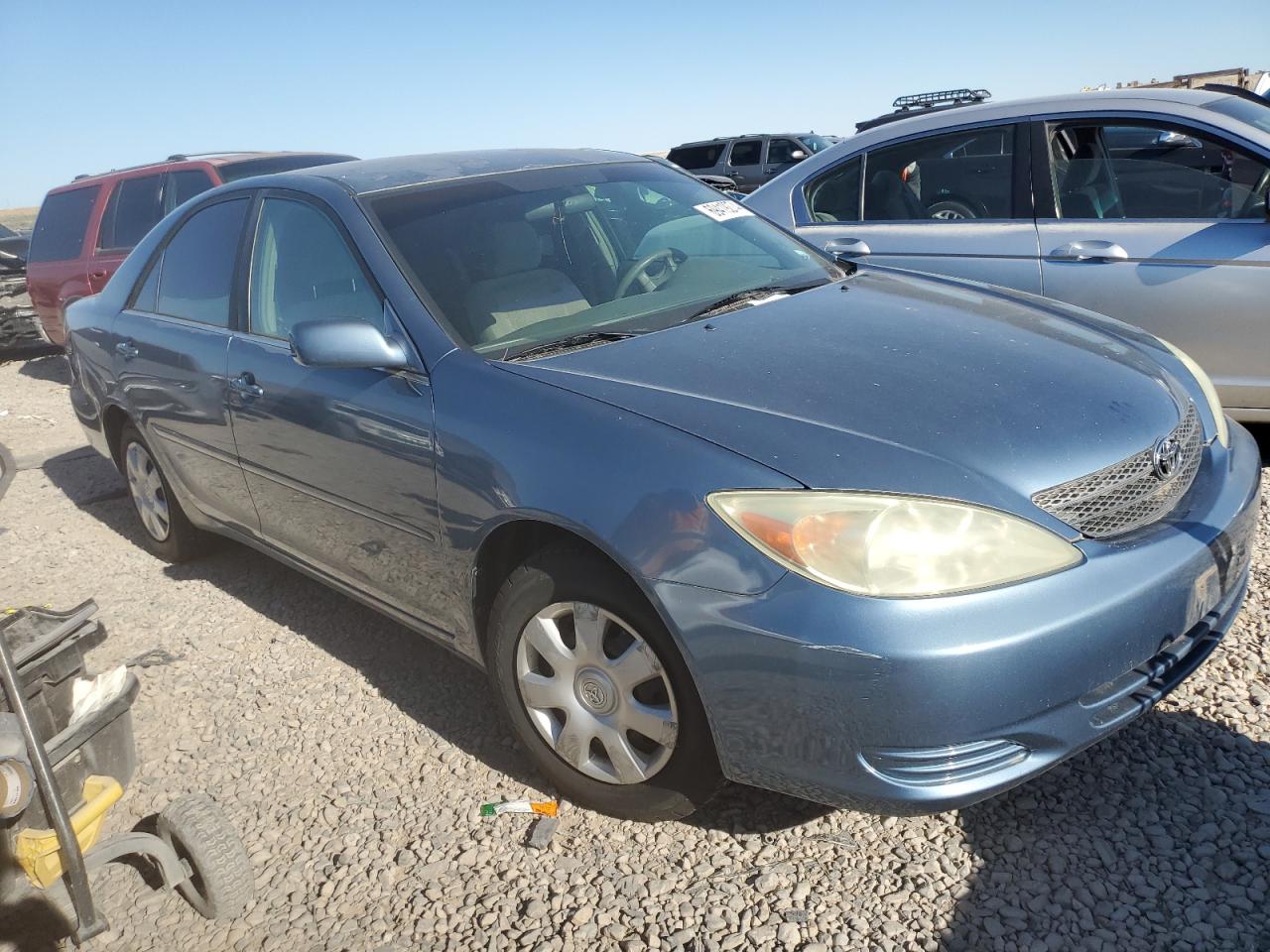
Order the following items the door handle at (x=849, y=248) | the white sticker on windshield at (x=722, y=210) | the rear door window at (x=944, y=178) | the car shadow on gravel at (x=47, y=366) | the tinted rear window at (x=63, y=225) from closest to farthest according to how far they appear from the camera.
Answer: the white sticker on windshield at (x=722, y=210)
the rear door window at (x=944, y=178)
the door handle at (x=849, y=248)
the tinted rear window at (x=63, y=225)
the car shadow on gravel at (x=47, y=366)

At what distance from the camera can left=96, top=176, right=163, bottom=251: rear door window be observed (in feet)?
26.8

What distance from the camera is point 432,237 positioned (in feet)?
9.78

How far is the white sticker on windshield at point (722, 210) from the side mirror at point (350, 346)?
136 centimetres

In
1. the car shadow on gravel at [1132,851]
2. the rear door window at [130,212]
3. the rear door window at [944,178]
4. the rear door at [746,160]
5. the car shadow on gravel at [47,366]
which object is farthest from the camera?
the rear door at [746,160]

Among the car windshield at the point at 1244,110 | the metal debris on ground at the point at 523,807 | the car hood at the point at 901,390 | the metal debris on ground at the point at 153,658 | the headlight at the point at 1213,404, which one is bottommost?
the metal debris on ground at the point at 153,658

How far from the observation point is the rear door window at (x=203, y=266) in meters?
3.67

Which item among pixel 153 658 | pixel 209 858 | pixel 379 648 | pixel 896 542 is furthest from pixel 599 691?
pixel 153 658

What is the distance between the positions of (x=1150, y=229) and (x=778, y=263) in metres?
1.92

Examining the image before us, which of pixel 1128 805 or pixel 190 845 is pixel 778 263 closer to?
pixel 1128 805

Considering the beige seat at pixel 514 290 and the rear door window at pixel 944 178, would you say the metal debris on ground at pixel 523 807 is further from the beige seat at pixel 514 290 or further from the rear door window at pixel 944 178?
the rear door window at pixel 944 178

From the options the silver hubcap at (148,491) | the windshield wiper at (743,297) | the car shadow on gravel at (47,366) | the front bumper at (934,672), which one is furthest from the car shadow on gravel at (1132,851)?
the car shadow on gravel at (47,366)

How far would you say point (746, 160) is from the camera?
19.4 metres

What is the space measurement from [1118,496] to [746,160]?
18.3 meters

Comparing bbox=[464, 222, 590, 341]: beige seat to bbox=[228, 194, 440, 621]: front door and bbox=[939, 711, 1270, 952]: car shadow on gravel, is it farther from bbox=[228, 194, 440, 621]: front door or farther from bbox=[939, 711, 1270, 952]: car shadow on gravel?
bbox=[939, 711, 1270, 952]: car shadow on gravel
